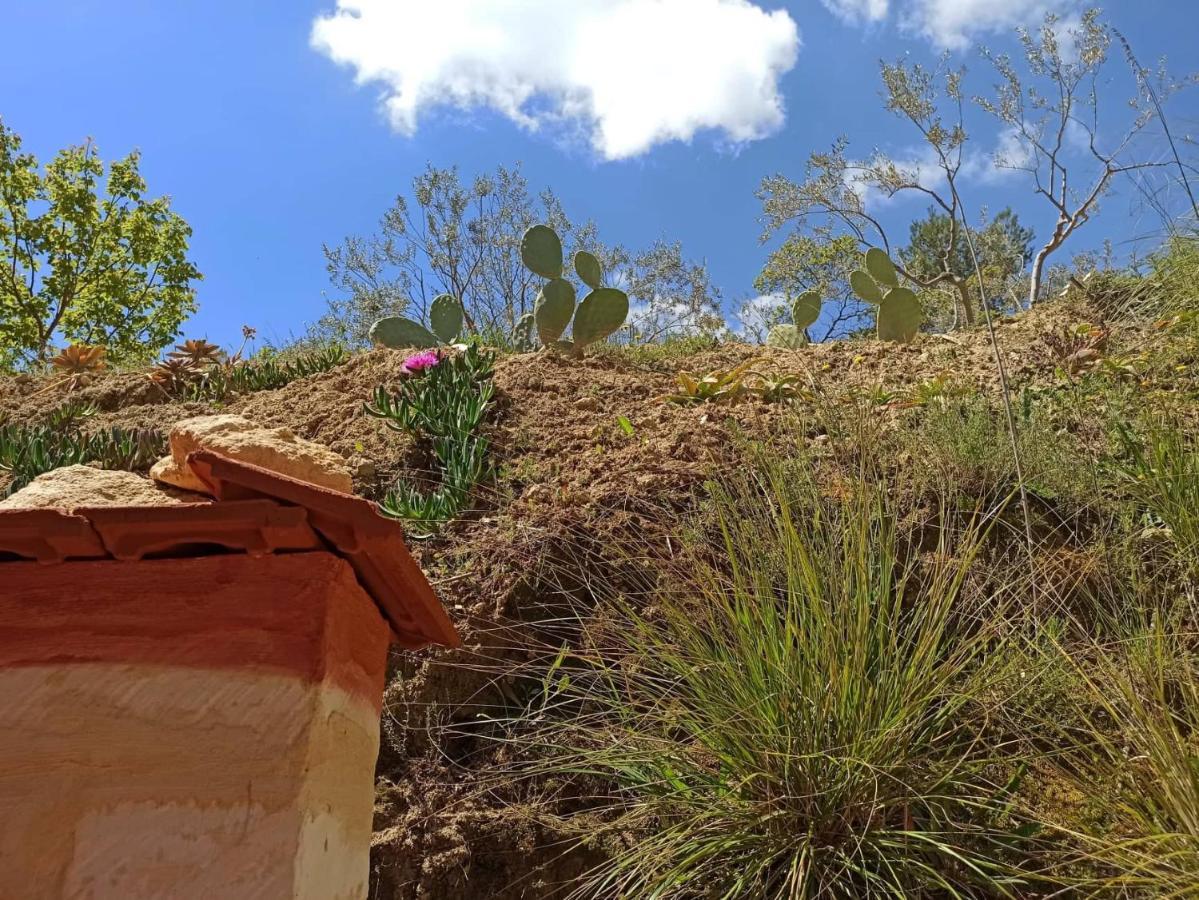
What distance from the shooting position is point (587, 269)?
6.63 meters

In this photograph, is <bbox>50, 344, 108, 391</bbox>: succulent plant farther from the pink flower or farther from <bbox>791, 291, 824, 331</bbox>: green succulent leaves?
<bbox>791, 291, 824, 331</bbox>: green succulent leaves

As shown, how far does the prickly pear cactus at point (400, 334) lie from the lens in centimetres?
638

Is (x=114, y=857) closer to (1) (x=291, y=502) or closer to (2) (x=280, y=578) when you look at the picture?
(2) (x=280, y=578)

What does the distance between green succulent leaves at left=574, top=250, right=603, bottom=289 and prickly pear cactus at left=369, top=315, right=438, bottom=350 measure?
109cm

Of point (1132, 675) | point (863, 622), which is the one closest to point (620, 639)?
point (863, 622)

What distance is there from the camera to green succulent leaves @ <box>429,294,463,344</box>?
6.28 m

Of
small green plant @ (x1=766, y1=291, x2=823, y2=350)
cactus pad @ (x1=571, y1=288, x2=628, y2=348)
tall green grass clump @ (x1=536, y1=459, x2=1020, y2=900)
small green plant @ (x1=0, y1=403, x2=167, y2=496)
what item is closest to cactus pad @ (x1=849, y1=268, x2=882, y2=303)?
small green plant @ (x1=766, y1=291, x2=823, y2=350)

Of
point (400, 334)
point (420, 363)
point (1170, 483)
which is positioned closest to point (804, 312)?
point (400, 334)

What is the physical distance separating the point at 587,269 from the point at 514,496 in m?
3.11

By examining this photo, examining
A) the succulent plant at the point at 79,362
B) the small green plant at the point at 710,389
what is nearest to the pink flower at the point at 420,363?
the small green plant at the point at 710,389

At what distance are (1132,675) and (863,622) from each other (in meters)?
0.69

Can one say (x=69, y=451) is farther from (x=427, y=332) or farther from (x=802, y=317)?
(x=802, y=317)

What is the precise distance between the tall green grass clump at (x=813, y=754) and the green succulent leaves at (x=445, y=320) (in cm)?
403

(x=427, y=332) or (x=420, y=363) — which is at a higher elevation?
(x=427, y=332)
